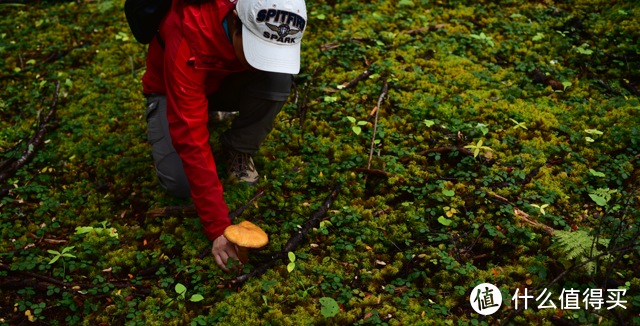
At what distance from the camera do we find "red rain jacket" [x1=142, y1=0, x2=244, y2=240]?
3.00 metres

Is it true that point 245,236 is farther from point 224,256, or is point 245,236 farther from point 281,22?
point 281,22

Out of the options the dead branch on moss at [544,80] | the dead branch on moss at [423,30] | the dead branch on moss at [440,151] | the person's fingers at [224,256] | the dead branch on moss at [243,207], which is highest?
the dead branch on moss at [423,30]

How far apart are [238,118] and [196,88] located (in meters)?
0.89

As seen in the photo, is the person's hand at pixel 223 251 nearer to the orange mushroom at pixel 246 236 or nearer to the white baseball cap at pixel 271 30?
the orange mushroom at pixel 246 236

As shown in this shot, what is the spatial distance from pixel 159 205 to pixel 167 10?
189 cm

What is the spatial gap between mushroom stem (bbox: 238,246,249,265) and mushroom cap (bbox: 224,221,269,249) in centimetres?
20

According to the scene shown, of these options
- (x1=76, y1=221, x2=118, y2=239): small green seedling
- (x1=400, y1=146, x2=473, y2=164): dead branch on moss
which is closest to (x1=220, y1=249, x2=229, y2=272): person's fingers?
(x1=76, y1=221, x2=118, y2=239): small green seedling

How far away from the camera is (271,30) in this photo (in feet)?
8.89

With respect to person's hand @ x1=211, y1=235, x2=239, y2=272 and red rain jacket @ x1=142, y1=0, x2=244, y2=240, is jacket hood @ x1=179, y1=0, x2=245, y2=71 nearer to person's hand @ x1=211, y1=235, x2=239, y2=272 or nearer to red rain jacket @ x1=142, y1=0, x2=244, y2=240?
red rain jacket @ x1=142, y1=0, x2=244, y2=240

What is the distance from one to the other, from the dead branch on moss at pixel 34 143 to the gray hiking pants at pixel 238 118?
5.38ft

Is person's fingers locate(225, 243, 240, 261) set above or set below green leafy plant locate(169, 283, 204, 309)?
above

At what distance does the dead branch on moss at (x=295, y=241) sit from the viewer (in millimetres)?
3100

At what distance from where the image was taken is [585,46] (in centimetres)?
551

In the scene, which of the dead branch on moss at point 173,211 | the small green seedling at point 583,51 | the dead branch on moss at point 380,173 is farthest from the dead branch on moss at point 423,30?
the dead branch on moss at point 173,211
